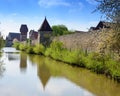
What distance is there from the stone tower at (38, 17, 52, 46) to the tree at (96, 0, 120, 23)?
31001mm

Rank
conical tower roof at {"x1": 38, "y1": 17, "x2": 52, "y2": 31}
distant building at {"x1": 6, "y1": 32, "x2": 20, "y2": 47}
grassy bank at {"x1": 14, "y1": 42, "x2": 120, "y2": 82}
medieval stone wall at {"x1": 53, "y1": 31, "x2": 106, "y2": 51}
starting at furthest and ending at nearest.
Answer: distant building at {"x1": 6, "y1": 32, "x2": 20, "y2": 47}, conical tower roof at {"x1": 38, "y1": 17, "x2": 52, "y2": 31}, medieval stone wall at {"x1": 53, "y1": 31, "x2": 106, "y2": 51}, grassy bank at {"x1": 14, "y1": 42, "x2": 120, "y2": 82}

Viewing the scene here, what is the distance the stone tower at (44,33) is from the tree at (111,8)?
31.0 meters

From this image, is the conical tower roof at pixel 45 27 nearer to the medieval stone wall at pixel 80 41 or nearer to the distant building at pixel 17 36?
the medieval stone wall at pixel 80 41

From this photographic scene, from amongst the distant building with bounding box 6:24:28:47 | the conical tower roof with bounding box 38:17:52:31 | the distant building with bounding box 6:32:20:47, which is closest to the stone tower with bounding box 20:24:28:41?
the distant building with bounding box 6:24:28:47

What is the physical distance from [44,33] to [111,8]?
111 ft

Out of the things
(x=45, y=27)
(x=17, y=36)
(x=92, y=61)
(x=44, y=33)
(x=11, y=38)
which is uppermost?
(x=45, y=27)

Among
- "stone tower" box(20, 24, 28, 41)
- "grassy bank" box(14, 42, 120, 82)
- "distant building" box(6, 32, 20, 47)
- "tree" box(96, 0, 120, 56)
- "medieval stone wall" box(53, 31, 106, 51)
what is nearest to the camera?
"tree" box(96, 0, 120, 56)

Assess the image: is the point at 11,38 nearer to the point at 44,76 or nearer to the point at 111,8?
the point at 44,76

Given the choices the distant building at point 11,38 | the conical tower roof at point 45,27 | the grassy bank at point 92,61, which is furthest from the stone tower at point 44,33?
the distant building at point 11,38

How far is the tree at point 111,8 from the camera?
204 inches

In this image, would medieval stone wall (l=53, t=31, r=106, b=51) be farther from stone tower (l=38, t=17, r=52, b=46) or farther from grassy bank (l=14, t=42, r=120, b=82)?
stone tower (l=38, t=17, r=52, b=46)

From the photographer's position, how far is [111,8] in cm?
537

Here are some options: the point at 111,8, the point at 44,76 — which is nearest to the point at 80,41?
the point at 44,76

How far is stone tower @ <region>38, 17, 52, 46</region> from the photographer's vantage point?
37.3m
